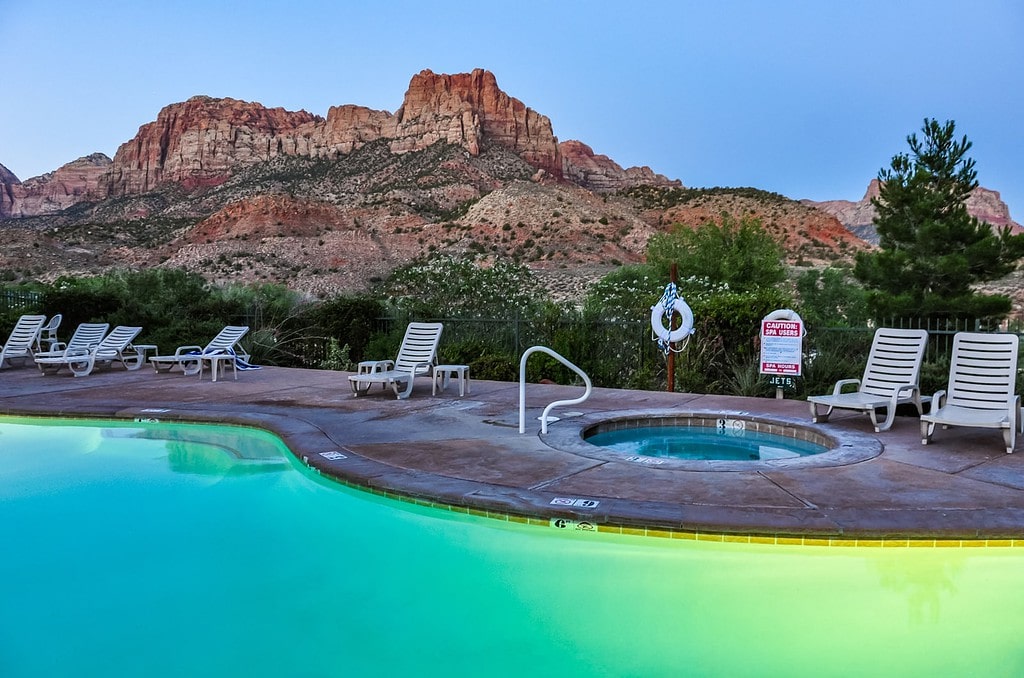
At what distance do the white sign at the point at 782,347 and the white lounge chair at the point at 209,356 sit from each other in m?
6.92

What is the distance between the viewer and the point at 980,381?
597cm

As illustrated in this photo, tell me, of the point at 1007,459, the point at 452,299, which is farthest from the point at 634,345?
the point at 1007,459

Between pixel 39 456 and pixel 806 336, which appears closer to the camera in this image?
pixel 39 456

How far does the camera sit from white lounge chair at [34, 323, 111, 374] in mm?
10594

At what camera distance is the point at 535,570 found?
12.2ft

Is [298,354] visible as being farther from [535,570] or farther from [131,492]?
Answer: [535,570]

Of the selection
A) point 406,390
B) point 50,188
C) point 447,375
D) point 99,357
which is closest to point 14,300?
point 99,357

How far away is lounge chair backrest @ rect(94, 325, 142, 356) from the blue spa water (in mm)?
8429

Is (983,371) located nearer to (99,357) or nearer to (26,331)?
(99,357)

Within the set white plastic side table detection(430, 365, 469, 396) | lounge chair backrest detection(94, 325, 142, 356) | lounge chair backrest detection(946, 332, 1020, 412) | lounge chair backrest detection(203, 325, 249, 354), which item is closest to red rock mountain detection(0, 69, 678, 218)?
lounge chair backrest detection(94, 325, 142, 356)

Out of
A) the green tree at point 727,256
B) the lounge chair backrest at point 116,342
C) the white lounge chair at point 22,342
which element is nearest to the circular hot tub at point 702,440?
the lounge chair backrest at point 116,342

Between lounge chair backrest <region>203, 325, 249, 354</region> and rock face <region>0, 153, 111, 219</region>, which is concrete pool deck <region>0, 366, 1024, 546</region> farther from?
rock face <region>0, 153, 111, 219</region>

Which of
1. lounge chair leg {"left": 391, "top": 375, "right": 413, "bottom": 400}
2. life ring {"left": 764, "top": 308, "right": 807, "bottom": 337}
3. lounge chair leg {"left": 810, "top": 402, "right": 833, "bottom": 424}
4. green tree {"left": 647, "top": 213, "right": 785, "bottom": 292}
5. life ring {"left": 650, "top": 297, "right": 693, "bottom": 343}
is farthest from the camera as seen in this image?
green tree {"left": 647, "top": 213, "right": 785, "bottom": 292}

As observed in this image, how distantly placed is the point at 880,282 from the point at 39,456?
14377 mm
